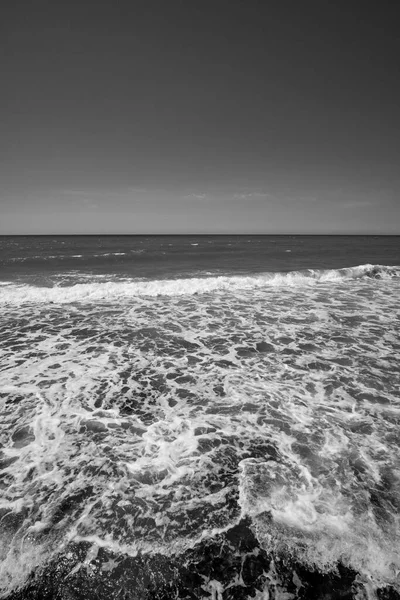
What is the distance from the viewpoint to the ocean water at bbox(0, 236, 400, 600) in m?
3.12

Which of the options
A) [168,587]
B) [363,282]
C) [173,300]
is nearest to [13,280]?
[173,300]

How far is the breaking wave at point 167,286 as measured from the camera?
50.6 feet

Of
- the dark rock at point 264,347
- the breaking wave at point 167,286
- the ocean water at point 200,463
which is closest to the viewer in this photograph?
the ocean water at point 200,463

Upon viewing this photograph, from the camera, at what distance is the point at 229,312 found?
12.9m

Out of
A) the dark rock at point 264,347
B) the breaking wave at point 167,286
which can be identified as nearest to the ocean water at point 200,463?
the dark rock at point 264,347

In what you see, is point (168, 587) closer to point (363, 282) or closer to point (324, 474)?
point (324, 474)

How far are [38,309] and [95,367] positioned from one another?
7430 mm

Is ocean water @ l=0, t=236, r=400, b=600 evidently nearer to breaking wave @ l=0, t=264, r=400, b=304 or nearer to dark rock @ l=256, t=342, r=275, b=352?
dark rock @ l=256, t=342, r=275, b=352

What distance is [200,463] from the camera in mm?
4574

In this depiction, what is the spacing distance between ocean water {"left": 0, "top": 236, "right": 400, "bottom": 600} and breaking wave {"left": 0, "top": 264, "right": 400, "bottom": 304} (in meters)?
5.36

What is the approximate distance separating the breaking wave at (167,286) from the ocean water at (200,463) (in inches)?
211

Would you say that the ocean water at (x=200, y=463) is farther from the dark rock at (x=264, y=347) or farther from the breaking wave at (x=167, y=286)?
the breaking wave at (x=167, y=286)

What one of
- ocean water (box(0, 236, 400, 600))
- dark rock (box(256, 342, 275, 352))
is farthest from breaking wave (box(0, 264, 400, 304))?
dark rock (box(256, 342, 275, 352))

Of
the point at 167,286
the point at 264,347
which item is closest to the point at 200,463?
the point at 264,347
